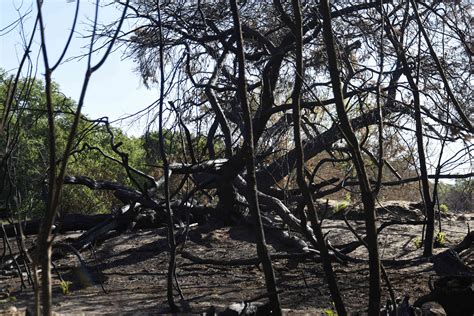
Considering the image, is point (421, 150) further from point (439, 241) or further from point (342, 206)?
point (342, 206)

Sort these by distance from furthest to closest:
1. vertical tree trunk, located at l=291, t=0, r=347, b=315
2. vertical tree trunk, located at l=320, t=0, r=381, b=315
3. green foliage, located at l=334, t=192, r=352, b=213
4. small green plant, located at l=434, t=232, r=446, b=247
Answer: small green plant, located at l=434, t=232, r=446, b=247
green foliage, located at l=334, t=192, r=352, b=213
vertical tree trunk, located at l=291, t=0, r=347, b=315
vertical tree trunk, located at l=320, t=0, r=381, b=315

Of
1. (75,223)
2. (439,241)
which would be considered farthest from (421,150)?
(75,223)

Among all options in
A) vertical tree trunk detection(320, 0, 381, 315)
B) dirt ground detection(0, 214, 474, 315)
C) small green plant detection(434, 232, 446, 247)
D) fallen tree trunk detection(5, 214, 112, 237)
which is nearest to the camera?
vertical tree trunk detection(320, 0, 381, 315)

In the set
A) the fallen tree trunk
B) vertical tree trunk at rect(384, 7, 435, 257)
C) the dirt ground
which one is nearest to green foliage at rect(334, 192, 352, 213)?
the dirt ground

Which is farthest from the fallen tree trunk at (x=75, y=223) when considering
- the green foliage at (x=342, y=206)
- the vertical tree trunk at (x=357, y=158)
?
the vertical tree trunk at (x=357, y=158)

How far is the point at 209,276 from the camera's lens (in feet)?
25.2

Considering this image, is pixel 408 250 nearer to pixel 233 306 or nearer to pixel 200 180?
pixel 200 180

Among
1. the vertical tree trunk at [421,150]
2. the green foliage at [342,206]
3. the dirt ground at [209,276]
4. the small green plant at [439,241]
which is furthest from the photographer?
the small green plant at [439,241]

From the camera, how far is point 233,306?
4.13 metres

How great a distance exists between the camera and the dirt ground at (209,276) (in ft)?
20.2

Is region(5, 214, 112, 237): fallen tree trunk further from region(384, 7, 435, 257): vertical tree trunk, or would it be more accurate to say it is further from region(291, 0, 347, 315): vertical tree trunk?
region(291, 0, 347, 315): vertical tree trunk

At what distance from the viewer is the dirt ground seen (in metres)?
6.16

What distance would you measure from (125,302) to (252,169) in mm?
3004

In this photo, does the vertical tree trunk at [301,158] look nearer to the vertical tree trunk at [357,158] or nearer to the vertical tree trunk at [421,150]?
the vertical tree trunk at [357,158]
